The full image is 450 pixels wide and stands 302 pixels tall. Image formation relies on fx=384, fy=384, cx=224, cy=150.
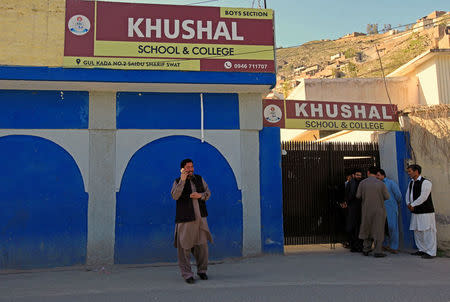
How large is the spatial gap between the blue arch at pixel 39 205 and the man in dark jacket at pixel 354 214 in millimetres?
5126

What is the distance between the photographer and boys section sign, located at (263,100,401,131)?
7809 mm

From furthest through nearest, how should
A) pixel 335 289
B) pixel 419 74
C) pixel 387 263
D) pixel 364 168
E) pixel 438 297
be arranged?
pixel 419 74
pixel 364 168
pixel 387 263
pixel 335 289
pixel 438 297

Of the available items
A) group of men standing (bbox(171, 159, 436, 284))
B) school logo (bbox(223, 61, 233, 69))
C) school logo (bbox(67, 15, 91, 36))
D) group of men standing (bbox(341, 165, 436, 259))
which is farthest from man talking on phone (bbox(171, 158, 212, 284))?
group of men standing (bbox(341, 165, 436, 259))

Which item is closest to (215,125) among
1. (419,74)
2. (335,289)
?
(335,289)

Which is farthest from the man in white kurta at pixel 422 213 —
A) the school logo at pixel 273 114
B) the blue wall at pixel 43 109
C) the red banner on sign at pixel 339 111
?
the blue wall at pixel 43 109

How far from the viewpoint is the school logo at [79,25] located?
6.94 metres

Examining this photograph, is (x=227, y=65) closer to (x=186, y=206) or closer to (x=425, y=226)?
(x=186, y=206)

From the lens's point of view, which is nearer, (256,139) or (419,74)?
(256,139)

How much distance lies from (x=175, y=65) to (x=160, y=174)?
2.03 m

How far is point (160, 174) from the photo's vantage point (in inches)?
282

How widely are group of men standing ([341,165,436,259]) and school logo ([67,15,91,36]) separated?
5.96 metres

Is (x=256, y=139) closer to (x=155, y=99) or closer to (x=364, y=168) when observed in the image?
(x=155, y=99)

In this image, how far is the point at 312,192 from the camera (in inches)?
324

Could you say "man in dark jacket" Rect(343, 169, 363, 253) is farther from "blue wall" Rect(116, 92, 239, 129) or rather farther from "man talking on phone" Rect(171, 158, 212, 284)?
"man talking on phone" Rect(171, 158, 212, 284)
